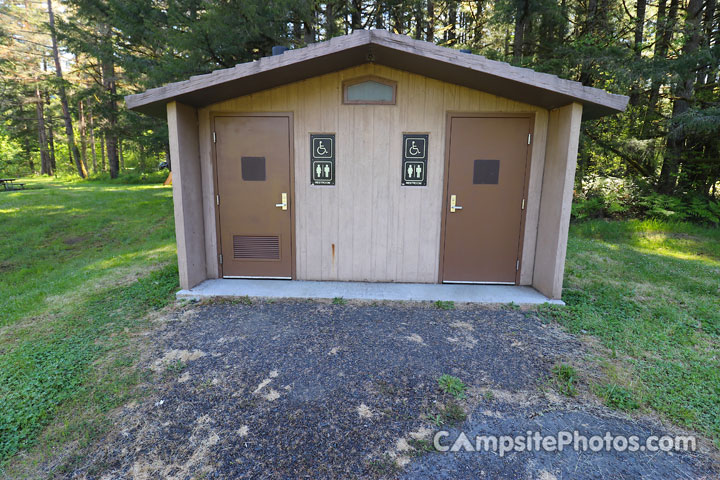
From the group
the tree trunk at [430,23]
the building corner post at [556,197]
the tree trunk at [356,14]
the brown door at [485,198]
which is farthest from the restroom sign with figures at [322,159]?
the tree trunk at [430,23]

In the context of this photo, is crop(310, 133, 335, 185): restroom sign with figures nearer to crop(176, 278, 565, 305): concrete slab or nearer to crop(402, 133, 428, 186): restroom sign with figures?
crop(402, 133, 428, 186): restroom sign with figures

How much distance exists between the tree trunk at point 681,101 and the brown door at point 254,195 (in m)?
7.91

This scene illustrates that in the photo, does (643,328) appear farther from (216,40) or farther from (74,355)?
(216,40)

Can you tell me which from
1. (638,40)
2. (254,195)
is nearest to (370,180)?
(254,195)

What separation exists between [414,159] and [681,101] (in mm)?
7945

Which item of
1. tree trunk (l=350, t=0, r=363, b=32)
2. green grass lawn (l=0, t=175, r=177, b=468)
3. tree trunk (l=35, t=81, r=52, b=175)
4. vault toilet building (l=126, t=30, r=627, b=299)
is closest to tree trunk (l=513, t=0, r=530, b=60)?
tree trunk (l=350, t=0, r=363, b=32)

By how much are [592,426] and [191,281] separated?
412 centimetres

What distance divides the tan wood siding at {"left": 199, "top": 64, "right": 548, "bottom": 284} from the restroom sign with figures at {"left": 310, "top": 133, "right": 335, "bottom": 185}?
8cm

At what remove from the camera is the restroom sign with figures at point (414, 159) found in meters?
4.43

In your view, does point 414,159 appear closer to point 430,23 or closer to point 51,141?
point 430,23

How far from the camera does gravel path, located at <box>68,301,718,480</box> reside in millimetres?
1897

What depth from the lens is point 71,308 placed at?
397cm

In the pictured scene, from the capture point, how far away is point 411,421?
7.34ft

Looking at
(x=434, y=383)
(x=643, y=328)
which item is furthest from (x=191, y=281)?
(x=643, y=328)
